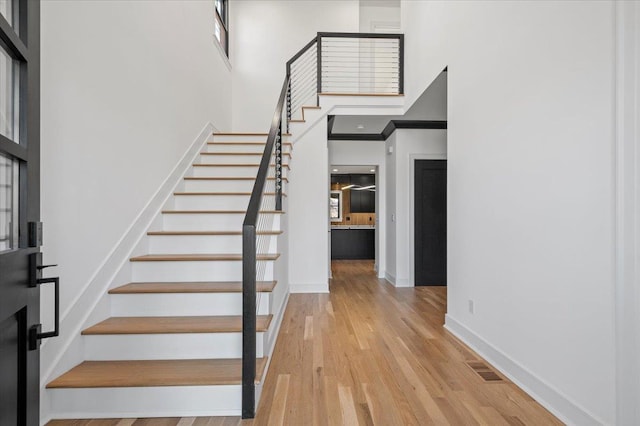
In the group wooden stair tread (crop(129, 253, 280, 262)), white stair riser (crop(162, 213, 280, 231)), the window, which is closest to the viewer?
wooden stair tread (crop(129, 253, 280, 262))

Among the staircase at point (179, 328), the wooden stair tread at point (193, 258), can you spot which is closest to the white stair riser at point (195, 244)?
the staircase at point (179, 328)

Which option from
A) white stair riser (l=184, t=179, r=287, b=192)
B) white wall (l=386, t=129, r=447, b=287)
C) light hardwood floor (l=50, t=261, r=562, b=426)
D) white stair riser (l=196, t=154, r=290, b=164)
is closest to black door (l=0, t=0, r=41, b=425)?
light hardwood floor (l=50, t=261, r=562, b=426)

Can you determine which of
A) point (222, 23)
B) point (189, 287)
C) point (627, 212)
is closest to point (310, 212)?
point (189, 287)

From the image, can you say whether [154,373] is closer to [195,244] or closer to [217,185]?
[195,244]

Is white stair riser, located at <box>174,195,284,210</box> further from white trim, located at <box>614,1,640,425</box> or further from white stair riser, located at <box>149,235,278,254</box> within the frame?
white trim, located at <box>614,1,640,425</box>

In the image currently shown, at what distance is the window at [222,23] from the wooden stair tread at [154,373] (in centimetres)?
512

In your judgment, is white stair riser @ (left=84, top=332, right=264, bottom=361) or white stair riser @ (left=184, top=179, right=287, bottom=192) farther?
white stair riser @ (left=184, top=179, right=287, bottom=192)

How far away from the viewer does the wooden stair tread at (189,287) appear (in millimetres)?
2377

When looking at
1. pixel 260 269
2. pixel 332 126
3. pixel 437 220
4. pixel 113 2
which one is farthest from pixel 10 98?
pixel 437 220

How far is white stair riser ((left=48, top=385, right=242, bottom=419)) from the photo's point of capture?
183 cm

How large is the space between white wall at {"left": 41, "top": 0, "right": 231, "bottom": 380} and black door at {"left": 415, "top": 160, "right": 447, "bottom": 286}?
3568 millimetres

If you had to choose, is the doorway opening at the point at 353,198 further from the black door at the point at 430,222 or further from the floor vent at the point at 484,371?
the floor vent at the point at 484,371

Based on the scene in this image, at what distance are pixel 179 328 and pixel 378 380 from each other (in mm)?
1276

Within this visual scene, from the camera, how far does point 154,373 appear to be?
77.2 inches
